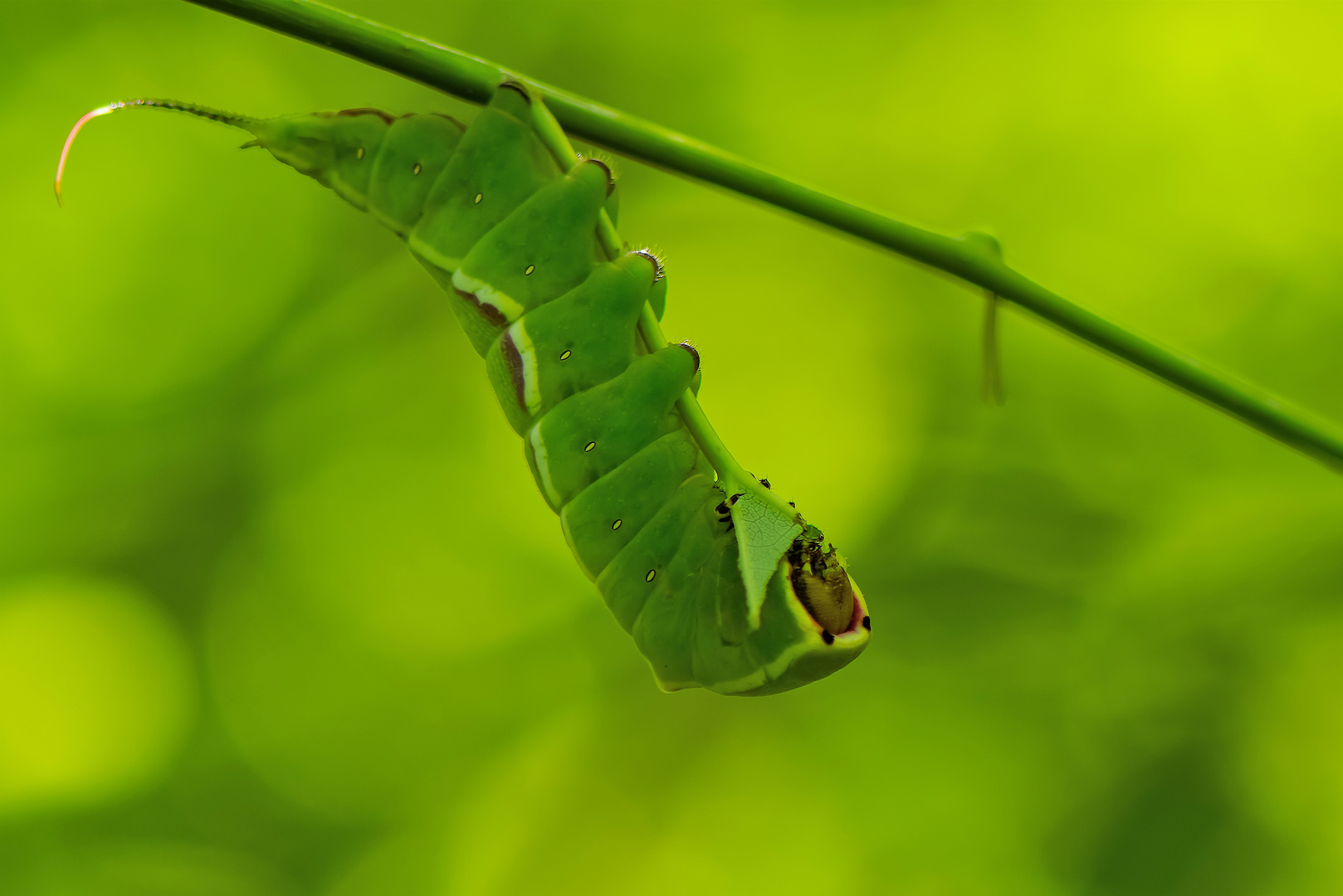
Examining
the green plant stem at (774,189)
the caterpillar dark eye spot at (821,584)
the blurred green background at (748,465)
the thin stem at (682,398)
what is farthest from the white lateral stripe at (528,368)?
the blurred green background at (748,465)

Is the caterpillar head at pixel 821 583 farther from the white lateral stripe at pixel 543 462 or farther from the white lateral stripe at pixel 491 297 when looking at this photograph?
the white lateral stripe at pixel 491 297

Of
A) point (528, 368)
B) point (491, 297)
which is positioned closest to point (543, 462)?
point (528, 368)

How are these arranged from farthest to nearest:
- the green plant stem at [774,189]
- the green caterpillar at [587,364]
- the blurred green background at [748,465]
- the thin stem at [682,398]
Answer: the blurred green background at [748,465], the green caterpillar at [587,364], the thin stem at [682,398], the green plant stem at [774,189]

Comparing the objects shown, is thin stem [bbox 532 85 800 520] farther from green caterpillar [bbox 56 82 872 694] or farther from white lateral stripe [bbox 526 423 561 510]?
white lateral stripe [bbox 526 423 561 510]

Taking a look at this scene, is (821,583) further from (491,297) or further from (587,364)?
(491,297)

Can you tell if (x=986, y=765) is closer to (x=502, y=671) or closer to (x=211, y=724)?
(x=502, y=671)

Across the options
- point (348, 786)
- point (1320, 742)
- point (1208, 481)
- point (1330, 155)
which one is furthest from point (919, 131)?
point (348, 786)
